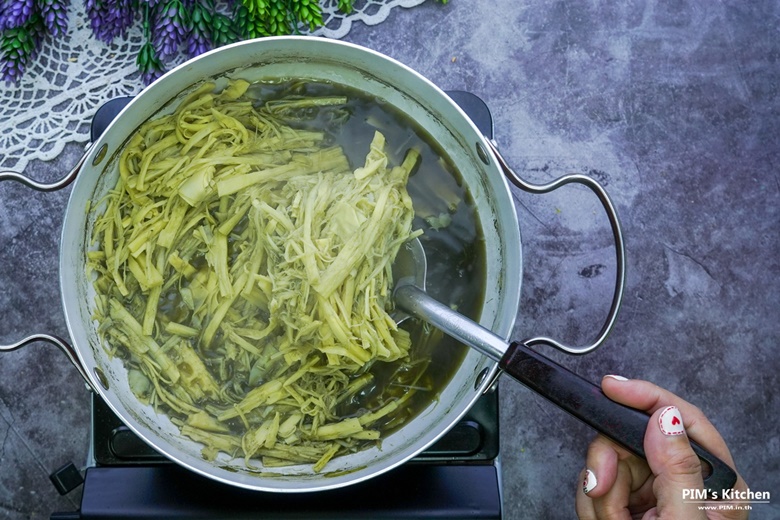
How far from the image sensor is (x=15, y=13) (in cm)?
145

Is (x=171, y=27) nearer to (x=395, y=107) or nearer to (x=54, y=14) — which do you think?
(x=54, y=14)

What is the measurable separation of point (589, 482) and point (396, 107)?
0.79 m

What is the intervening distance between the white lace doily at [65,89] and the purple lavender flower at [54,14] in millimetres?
67

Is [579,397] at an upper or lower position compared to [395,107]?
lower

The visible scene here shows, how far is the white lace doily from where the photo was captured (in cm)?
158

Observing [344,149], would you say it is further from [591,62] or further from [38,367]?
[38,367]

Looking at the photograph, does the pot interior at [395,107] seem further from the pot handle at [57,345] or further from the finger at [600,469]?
the finger at [600,469]

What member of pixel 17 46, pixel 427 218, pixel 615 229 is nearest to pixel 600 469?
pixel 615 229

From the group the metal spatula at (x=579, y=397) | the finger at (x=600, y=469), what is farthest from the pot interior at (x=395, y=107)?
the finger at (x=600, y=469)

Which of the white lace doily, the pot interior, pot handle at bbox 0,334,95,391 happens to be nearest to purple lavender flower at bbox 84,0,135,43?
the white lace doily

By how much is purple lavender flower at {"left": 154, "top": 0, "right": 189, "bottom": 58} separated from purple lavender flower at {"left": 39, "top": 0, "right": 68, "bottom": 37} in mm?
206

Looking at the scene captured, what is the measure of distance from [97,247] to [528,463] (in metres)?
1.06

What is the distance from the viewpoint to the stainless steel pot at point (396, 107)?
1.19m

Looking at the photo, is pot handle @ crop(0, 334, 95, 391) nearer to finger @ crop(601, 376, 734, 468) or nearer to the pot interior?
the pot interior
